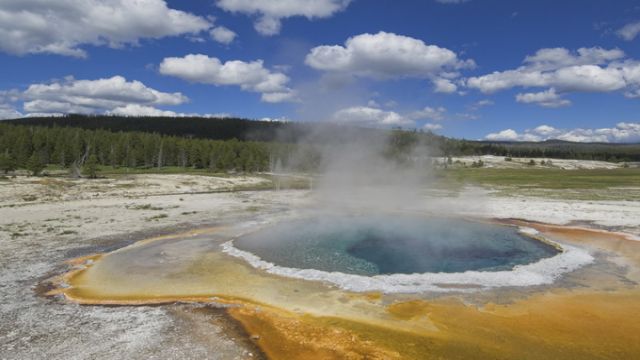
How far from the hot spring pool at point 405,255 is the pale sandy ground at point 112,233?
3762 mm

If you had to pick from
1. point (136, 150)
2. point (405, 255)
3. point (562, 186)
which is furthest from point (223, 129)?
point (405, 255)

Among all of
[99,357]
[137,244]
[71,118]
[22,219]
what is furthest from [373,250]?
[71,118]

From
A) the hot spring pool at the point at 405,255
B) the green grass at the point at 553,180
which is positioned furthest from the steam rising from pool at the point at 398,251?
the green grass at the point at 553,180

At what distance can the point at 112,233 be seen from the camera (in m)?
17.4

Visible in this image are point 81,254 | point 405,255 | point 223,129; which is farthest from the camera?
point 223,129

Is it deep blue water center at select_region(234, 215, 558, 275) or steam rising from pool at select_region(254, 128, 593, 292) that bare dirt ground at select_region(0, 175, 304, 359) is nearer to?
steam rising from pool at select_region(254, 128, 593, 292)

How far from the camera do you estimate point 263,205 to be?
26.8 m

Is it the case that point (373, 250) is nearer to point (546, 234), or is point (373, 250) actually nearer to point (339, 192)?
point (546, 234)

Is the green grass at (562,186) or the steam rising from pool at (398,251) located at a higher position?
the green grass at (562,186)

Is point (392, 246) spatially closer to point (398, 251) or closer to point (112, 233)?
point (398, 251)

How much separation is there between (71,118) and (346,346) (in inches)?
6414

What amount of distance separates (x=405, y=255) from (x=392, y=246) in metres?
1.51

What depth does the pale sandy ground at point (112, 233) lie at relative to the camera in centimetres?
747

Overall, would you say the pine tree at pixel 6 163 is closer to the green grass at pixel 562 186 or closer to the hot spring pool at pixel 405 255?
the hot spring pool at pixel 405 255
